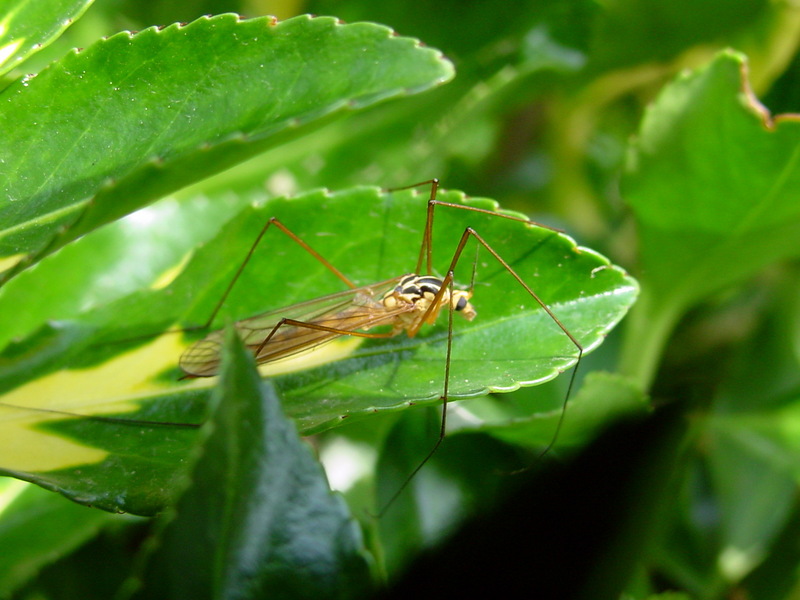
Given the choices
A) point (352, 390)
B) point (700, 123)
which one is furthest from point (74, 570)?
point (700, 123)

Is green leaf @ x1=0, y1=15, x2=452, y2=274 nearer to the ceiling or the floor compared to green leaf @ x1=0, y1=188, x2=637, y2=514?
nearer to the ceiling

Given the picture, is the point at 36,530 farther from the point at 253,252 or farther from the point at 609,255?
the point at 609,255

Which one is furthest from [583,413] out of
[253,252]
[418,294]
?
[253,252]

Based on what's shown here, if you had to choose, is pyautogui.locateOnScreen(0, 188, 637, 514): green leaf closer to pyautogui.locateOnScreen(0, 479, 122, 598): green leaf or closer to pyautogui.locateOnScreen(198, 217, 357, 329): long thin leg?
pyautogui.locateOnScreen(198, 217, 357, 329): long thin leg

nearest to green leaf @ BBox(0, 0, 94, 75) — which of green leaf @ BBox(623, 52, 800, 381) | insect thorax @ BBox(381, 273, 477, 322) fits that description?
insect thorax @ BBox(381, 273, 477, 322)

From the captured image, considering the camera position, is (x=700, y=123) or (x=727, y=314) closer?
(x=700, y=123)

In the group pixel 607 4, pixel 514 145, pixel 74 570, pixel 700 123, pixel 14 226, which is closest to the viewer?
pixel 14 226

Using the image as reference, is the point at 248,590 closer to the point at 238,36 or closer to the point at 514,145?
the point at 238,36
